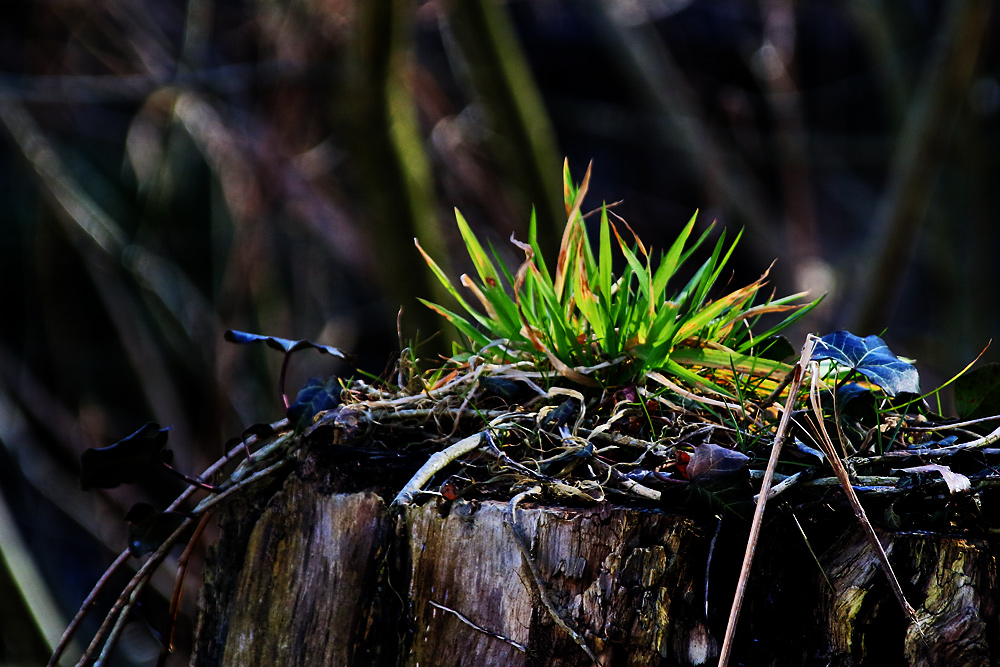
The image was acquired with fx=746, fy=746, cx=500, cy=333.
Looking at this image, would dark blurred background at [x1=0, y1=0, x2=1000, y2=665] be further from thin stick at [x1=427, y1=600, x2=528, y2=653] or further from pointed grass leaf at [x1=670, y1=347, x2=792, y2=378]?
pointed grass leaf at [x1=670, y1=347, x2=792, y2=378]

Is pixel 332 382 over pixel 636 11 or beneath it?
beneath

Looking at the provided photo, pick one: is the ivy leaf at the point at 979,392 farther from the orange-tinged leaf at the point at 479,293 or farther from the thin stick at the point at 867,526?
the orange-tinged leaf at the point at 479,293

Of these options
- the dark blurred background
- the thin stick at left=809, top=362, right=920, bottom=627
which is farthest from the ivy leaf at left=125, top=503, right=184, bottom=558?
the thin stick at left=809, top=362, right=920, bottom=627

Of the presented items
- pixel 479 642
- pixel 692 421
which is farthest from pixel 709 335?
pixel 479 642

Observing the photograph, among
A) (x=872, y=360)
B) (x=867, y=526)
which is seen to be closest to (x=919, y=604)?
(x=867, y=526)

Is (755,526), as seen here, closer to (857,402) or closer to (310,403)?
(857,402)

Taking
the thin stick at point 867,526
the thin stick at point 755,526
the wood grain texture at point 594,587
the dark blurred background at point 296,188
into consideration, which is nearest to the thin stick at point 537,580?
the wood grain texture at point 594,587

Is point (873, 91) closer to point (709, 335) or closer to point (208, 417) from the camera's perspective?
point (208, 417)
